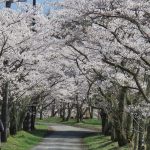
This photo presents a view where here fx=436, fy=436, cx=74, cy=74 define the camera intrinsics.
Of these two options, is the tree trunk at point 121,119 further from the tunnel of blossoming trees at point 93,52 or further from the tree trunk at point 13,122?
the tree trunk at point 13,122

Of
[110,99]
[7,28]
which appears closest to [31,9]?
[7,28]

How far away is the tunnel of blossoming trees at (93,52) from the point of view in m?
14.7

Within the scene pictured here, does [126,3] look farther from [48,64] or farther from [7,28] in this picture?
[48,64]

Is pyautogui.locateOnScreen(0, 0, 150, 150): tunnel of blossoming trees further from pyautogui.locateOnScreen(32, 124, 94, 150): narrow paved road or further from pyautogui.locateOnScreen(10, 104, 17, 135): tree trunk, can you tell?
pyautogui.locateOnScreen(32, 124, 94, 150): narrow paved road

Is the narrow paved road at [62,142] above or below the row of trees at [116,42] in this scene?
below

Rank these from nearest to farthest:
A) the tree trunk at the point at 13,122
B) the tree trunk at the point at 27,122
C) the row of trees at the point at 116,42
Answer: the row of trees at the point at 116,42
the tree trunk at the point at 13,122
the tree trunk at the point at 27,122

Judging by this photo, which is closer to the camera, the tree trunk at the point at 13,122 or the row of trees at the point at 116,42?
the row of trees at the point at 116,42

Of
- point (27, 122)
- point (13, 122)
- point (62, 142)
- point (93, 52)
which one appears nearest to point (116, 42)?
point (93, 52)

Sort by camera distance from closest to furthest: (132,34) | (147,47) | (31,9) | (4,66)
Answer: (147,47) < (132,34) < (31,9) < (4,66)

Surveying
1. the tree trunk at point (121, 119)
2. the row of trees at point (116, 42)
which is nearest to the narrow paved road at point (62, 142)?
the row of trees at point (116, 42)

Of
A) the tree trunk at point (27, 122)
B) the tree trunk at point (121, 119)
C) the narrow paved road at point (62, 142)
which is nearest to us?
the tree trunk at point (121, 119)

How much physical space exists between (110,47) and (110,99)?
29.2 feet

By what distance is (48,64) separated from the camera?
3706cm

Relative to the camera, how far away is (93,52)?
2391 centimetres
